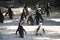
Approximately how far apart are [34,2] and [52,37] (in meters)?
8.52

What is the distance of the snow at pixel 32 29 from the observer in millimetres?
8219

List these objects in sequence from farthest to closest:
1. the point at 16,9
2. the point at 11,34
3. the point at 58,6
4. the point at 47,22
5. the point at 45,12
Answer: the point at 58,6 → the point at 16,9 → the point at 45,12 → the point at 47,22 → the point at 11,34

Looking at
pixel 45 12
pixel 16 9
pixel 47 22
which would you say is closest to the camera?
pixel 47 22

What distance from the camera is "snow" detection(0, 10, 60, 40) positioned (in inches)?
324

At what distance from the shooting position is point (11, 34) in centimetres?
874

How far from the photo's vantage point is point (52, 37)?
8.20m

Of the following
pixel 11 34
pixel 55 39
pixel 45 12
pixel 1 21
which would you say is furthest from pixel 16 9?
pixel 55 39

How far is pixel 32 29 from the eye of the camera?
9.38 meters

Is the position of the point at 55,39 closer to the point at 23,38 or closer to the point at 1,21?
the point at 23,38

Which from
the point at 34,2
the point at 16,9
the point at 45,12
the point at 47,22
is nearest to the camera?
the point at 47,22

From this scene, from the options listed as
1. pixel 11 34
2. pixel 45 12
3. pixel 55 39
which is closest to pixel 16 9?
pixel 45 12

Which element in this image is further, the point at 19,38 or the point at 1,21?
the point at 1,21

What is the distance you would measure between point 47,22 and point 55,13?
233 cm

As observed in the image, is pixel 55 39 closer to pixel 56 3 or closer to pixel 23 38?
pixel 23 38
